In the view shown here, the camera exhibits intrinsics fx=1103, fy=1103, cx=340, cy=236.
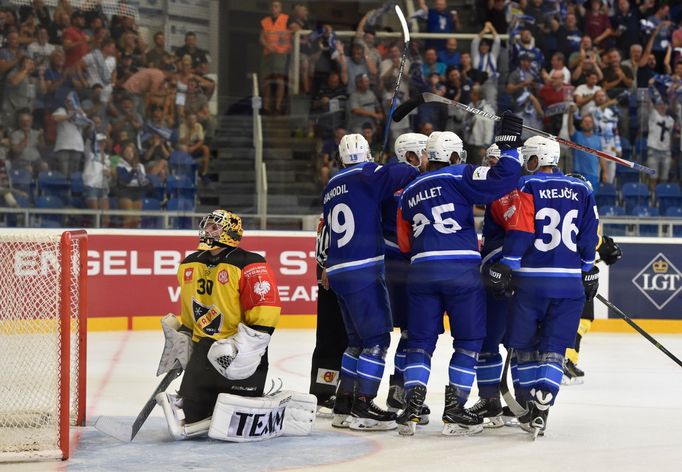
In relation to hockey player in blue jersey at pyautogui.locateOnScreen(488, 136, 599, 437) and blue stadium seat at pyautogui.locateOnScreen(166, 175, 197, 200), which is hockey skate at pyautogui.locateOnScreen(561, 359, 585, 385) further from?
blue stadium seat at pyautogui.locateOnScreen(166, 175, 197, 200)

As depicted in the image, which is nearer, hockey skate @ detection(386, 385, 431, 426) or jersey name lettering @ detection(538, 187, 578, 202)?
jersey name lettering @ detection(538, 187, 578, 202)

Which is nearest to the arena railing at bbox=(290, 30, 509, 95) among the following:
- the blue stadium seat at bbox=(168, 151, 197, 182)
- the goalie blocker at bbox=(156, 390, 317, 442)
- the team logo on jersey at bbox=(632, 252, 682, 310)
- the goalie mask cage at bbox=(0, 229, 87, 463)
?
the blue stadium seat at bbox=(168, 151, 197, 182)

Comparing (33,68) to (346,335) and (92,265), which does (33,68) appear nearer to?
(92,265)

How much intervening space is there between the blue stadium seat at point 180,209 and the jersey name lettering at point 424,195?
4954mm

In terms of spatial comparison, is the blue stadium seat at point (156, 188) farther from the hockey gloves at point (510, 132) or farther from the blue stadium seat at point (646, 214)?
the hockey gloves at point (510, 132)

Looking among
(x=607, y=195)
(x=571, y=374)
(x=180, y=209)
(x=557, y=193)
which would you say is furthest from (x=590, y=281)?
(x=180, y=209)

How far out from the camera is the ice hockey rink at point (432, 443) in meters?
4.78

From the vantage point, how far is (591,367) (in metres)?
8.27

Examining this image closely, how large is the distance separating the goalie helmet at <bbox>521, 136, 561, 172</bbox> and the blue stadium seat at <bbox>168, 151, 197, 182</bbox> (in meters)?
5.20

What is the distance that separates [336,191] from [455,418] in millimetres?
1327

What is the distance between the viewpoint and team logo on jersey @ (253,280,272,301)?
16.8ft

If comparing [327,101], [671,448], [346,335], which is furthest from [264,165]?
[671,448]

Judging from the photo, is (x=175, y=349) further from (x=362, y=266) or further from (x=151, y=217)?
(x=151, y=217)

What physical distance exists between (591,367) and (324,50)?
465 cm
